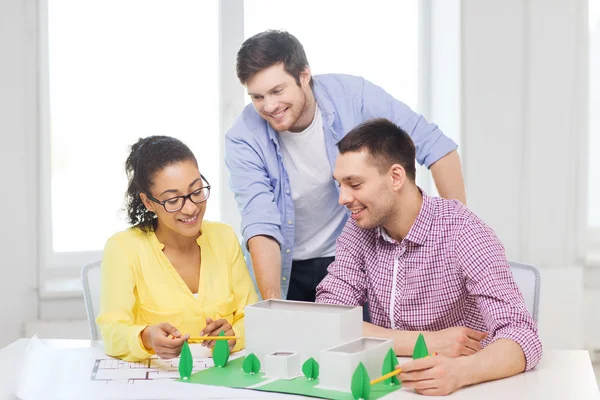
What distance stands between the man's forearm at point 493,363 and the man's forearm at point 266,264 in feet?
2.19

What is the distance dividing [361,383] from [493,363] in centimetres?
31

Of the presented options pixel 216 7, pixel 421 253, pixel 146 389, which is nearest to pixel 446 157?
pixel 421 253

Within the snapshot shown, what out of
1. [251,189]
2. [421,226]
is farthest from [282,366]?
[251,189]

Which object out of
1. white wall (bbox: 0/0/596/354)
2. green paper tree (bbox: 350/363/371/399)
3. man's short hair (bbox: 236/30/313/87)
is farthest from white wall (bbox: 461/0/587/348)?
green paper tree (bbox: 350/363/371/399)

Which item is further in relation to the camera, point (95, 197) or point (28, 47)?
point (95, 197)

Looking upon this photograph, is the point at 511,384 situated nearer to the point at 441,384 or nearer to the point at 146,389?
the point at 441,384

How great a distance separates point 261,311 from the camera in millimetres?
1592

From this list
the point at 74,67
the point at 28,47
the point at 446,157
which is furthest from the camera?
the point at 74,67

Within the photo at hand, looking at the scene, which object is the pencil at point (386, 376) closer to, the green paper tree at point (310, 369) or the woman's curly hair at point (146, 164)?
the green paper tree at point (310, 369)

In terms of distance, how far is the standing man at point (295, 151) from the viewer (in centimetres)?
207

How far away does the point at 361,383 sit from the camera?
A: 1367 millimetres

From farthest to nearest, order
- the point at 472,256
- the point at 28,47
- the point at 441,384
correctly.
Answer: the point at 28,47 < the point at 472,256 < the point at 441,384

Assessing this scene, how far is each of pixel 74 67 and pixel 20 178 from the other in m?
0.55

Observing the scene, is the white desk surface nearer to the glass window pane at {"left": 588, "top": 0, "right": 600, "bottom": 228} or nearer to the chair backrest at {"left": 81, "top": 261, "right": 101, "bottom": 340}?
the chair backrest at {"left": 81, "top": 261, "right": 101, "bottom": 340}
